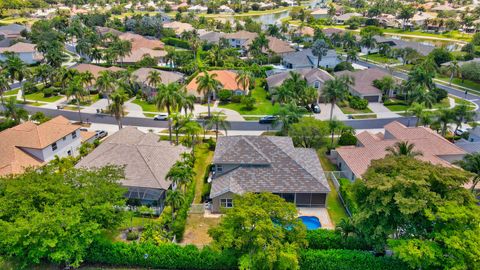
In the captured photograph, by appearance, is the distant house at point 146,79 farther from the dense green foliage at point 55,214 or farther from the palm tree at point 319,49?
the dense green foliage at point 55,214

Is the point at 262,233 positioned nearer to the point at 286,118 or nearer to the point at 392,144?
the point at 286,118

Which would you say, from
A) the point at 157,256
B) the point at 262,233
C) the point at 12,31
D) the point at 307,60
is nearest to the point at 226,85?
the point at 307,60

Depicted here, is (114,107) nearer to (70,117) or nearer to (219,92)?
(70,117)

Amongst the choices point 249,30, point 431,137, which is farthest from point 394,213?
point 249,30

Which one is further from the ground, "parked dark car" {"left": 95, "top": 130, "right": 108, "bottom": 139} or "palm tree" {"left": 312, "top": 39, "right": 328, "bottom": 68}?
"palm tree" {"left": 312, "top": 39, "right": 328, "bottom": 68}

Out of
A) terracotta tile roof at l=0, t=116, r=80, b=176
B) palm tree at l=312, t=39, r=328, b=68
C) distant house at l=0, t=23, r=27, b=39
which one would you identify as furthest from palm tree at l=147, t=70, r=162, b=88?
distant house at l=0, t=23, r=27, b=39

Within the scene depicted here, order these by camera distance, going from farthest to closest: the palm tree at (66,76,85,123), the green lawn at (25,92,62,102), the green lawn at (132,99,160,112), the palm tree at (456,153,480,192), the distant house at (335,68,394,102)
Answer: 1. the green lawn at (25,92,62,102)
2. the distant house at (335,68,394,102)
3. the green lawn at (132,99,160,112)
4. the palm tree at (66,76,85,123)
5. the palm tree at (456,153,480,192)

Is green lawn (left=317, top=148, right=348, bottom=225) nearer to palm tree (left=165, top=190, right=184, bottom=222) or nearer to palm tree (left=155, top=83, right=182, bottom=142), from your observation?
palm tree (left=165, top=190, right=184, bottom=222)
